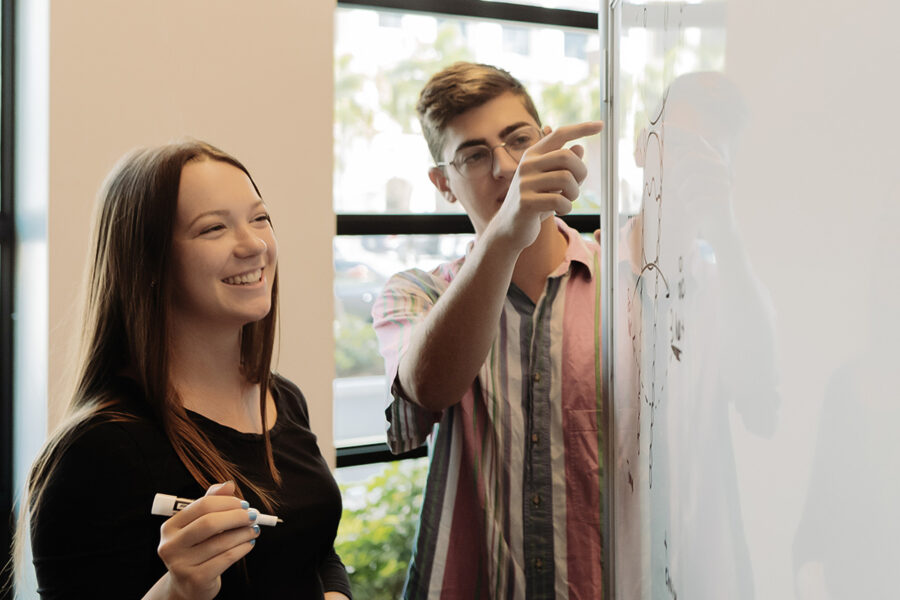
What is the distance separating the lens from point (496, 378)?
47.8 inches

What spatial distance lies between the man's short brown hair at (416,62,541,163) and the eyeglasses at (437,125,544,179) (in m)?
0.06

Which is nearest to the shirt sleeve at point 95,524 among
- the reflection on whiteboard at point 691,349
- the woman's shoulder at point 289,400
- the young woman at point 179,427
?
the young woman at point 179,427

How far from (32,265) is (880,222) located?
1.88 meters

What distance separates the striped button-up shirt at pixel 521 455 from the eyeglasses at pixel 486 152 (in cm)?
16

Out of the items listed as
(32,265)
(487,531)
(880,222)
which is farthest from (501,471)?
(32,265)

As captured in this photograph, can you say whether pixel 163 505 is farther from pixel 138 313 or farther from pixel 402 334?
pixel 402 334

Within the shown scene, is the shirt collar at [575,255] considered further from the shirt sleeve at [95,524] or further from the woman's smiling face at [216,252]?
the shirt sleeve at [95,524]

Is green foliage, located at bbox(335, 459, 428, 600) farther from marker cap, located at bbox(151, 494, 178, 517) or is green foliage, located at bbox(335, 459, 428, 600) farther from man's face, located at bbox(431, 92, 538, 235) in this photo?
marker cap, located at bbox(151, 494, 178, 517)

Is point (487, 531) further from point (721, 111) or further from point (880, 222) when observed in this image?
point (880, 222)

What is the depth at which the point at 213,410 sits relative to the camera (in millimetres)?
1147

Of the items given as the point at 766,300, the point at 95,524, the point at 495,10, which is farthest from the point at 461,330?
the point at 495,10

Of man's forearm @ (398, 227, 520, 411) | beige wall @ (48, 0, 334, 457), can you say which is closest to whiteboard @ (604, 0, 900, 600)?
man's forearm @ (398, 227, 520, 411)

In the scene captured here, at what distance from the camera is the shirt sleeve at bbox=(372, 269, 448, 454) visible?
1.24m

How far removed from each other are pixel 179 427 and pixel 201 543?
18 centimetres
